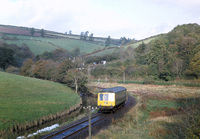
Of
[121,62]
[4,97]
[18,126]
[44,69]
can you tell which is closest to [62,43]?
[121,62]

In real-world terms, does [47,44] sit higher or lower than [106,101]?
higher

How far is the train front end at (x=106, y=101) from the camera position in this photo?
24631 millimetres

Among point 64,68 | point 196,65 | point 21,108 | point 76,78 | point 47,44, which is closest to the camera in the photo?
point 21,108

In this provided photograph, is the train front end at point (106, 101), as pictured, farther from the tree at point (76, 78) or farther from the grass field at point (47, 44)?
the grass field at point (47, 44)

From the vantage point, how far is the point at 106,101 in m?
24.9

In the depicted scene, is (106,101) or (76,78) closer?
(106,101)

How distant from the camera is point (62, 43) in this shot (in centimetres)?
14200

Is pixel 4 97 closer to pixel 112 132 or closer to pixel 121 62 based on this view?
pixel 112 132

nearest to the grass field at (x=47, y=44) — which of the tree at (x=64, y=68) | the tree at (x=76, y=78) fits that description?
the tree at (x=64, y=68)

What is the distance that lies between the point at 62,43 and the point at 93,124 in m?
127

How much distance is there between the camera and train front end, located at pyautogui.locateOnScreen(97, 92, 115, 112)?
24.6 m

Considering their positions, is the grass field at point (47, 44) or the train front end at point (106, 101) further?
the grass field at point (47, 44)

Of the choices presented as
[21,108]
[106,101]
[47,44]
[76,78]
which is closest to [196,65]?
[76,78]

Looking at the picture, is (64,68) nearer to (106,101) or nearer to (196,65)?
(106,101)
